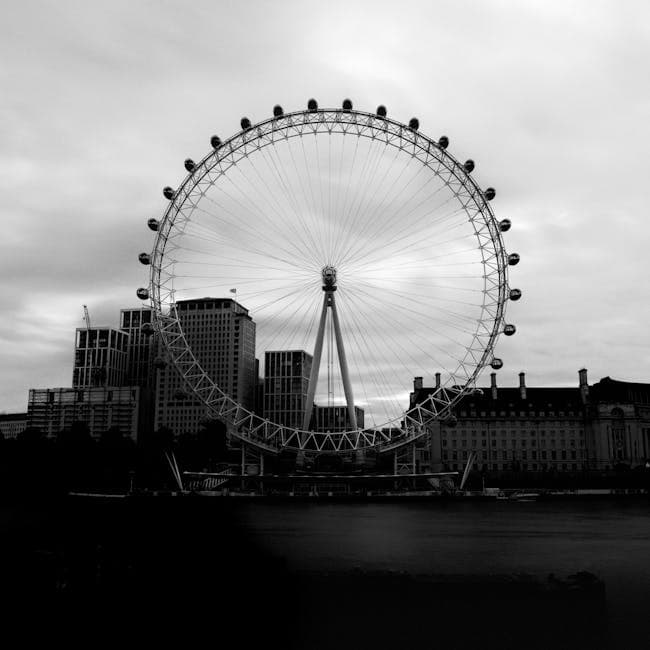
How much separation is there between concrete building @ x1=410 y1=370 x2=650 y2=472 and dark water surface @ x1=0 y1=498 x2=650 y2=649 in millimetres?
100670

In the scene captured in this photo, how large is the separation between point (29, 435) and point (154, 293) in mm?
50285

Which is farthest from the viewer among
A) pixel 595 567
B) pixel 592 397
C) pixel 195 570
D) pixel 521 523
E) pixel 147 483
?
pixel 592 397

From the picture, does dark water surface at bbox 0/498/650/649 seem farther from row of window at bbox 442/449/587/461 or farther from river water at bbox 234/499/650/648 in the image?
row of window at bbox 442/449/587/461

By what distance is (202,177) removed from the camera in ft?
→ 243

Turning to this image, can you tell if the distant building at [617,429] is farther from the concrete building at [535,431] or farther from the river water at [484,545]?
the river water at [484,545]

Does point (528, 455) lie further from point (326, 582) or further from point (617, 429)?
point (326, 582)

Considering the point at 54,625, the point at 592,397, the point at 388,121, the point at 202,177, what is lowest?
the point at 54,625

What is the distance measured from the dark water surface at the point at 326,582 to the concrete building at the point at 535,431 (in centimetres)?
10067

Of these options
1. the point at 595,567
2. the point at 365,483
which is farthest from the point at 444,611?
the point at 365,483

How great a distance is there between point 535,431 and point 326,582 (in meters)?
142

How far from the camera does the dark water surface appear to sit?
23047mm

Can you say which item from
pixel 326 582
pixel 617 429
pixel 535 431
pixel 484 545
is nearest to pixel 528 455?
pixel 535 431

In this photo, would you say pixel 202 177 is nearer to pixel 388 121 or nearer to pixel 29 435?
pixel 388 121

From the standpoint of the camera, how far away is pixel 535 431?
164m
